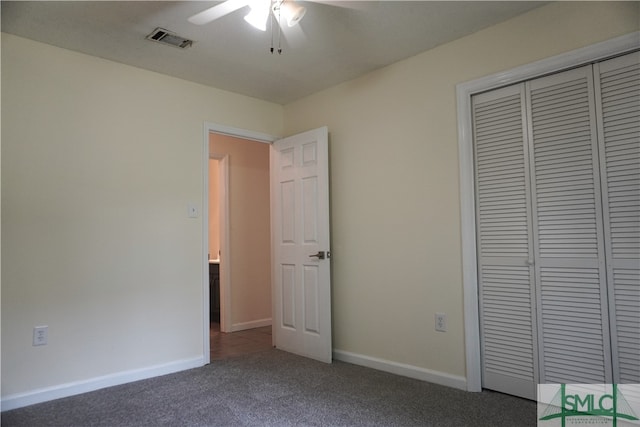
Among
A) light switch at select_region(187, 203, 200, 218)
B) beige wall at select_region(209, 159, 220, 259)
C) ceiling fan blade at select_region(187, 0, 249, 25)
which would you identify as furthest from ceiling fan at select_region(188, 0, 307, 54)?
beige wall at select_region(209, 159, 220, 259)

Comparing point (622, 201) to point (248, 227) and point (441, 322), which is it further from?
point (248, 227)

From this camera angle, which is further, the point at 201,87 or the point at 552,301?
the point at 201,87

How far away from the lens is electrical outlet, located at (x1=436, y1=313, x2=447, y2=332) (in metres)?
2.83

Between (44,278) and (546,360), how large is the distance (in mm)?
3199

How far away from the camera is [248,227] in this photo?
4.98 meters

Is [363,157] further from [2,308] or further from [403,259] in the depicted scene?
[2,308]

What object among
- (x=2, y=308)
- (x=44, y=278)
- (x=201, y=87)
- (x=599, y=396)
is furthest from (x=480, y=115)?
(x=2, y=308)

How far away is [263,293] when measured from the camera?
5055 mm

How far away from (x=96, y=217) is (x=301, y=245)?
64.4 inches

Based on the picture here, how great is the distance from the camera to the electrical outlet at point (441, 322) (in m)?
2.83

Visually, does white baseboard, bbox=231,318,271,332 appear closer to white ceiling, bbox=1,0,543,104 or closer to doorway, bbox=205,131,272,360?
doorway, bbox=205,131,272,360

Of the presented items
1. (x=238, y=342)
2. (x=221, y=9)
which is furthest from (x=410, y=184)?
(x=238, y=342)

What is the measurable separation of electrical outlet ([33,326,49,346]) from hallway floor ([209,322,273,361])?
131cm

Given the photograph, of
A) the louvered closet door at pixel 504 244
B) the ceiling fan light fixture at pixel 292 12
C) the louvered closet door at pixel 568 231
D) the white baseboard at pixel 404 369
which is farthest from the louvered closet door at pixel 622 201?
the ceiling fan light fixture at pixel 292 12
